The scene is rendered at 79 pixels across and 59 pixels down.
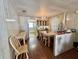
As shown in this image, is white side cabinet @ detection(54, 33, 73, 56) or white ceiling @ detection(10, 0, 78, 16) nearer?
white side cabinet @ detection(54, 33, 73, 56)

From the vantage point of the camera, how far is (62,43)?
3600 mm

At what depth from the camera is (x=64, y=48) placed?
372cm

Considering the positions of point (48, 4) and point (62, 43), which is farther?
point (48, 4)

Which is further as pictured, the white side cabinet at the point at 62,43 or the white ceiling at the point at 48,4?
the white ceiling at the point at 48,4

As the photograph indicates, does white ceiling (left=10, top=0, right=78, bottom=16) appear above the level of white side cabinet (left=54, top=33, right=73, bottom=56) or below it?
above

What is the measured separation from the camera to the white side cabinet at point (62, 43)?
3.37 m

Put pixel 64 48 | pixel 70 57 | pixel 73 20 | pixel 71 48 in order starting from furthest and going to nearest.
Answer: pixel 73 20, pixel 71 48, pixel 64 48, pixel 70 57

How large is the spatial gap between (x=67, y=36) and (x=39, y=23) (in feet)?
16.3

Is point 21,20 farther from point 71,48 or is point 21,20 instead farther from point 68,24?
point 71,48

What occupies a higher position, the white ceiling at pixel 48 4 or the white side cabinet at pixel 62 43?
the white ceiling at pixel 48 4

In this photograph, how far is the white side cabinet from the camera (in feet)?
11.0

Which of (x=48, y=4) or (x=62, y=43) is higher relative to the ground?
(x=48, y=4)

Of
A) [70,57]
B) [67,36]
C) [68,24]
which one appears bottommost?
[70,57]

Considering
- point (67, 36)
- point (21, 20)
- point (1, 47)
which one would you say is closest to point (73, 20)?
point (67, 36)
